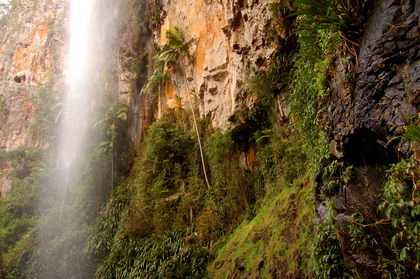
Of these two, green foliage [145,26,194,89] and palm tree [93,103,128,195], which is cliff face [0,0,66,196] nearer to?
palm tree [93,103,128,195]

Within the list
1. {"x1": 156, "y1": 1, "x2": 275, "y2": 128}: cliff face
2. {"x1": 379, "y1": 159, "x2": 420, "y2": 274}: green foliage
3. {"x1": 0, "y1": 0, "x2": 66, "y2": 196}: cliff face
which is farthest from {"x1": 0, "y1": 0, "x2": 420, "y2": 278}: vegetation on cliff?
{"x1": 0, "y1": 0, "x2": 66, "y2": 196}: cliff face

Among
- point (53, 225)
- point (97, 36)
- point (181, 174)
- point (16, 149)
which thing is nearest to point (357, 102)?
point (181, 174)

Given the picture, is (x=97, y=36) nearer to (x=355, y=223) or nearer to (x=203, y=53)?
(x=203, y=53)

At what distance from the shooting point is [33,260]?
9.74 metres

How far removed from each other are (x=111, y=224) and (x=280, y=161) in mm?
8089

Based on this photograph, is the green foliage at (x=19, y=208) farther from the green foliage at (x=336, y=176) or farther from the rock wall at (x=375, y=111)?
the rock wall at (x=375, y=111)

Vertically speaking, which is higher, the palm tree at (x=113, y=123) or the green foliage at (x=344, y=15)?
the palm tree at (x=113, y=123)

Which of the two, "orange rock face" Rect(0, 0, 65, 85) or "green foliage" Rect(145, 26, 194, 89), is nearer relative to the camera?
"green foliage" Rect(145, 26, 194, 89)

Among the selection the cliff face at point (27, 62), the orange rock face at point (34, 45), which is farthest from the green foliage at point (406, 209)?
the orange rock face at point (34, 45)

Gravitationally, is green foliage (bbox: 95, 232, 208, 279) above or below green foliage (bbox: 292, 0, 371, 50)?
below

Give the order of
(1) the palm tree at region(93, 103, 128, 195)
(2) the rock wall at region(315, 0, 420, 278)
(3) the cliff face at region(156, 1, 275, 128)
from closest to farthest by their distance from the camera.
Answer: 1. (2) the rock wall at region(315, 0, 420, 278)
2. (3) the cliff face at region(156, 1, 275, 128)
3. (1) the palm tree at region(93, 103, 128, 195)

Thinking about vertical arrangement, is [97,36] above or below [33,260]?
above

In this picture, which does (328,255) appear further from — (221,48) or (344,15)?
(221,48)

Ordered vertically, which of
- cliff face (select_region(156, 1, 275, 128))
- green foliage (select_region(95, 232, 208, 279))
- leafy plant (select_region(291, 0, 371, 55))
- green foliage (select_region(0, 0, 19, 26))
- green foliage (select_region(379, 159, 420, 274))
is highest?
green foliage (select_region(0, 0, 19, 26))
